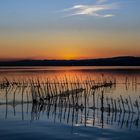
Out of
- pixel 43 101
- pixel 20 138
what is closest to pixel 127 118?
pixel 20 138

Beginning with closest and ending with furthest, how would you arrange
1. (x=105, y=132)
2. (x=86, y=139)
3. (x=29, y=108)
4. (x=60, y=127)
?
(x=86, y=139) < (x=105, y=132) < (x=60, y=127) < (x=29, y=108)

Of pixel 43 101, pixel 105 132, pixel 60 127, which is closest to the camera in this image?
pixel 105 132

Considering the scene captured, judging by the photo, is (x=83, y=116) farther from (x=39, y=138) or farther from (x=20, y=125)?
(x=39, y=138)

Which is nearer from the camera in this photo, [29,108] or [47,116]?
[47,116]

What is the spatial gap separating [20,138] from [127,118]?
22.1ft

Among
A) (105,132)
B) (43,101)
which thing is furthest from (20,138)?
(43,101)

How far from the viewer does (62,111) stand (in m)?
20.7

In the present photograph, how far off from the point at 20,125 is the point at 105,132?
3.92 metres

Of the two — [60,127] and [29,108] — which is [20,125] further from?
[29,108]

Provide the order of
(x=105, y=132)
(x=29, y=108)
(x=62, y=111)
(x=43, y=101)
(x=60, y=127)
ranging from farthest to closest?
(x=43, y=101), (x=29, y=108), (x=62, y=111), (x=60, y=127), (x=105, y=132)

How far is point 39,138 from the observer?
43.6 feet

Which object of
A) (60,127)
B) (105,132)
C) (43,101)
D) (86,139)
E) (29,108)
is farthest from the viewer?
(43,101)

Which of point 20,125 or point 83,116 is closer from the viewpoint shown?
point 20,125

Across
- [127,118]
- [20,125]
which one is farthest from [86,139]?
[127,118]
